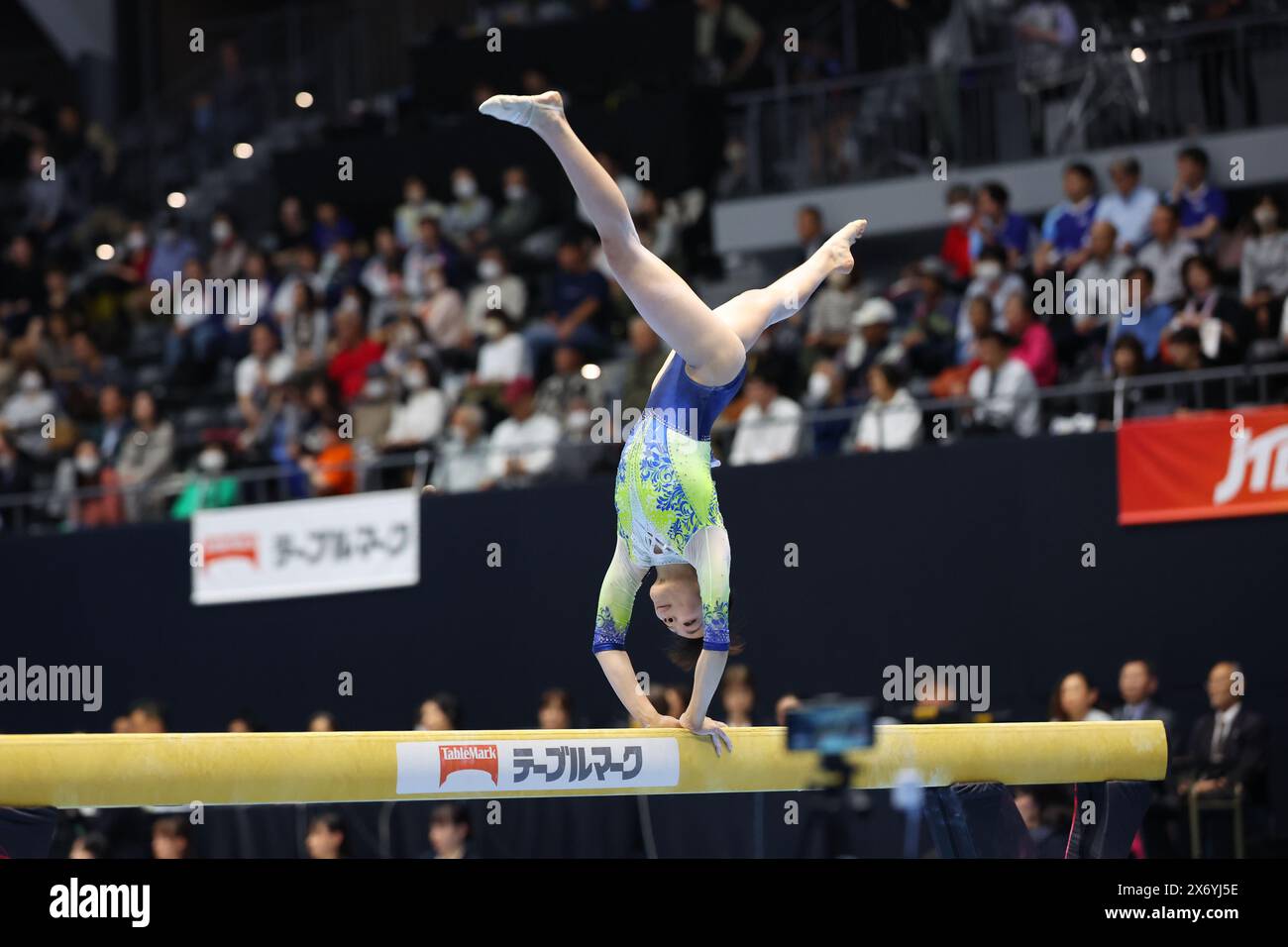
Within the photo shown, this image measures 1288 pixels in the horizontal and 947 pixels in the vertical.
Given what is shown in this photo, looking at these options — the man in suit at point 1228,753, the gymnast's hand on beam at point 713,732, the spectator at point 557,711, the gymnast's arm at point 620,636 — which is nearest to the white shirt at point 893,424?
the man in suit at point 1228,753

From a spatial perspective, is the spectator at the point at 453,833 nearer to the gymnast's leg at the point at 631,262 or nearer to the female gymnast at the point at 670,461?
the female gymnast at the point at 670,461

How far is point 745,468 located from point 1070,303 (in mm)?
2259

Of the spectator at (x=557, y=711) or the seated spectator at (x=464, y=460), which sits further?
the seated spectator at (x=464, y=460)

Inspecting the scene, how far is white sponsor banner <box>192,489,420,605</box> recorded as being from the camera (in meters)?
12.8

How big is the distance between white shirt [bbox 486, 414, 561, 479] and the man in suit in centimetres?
462

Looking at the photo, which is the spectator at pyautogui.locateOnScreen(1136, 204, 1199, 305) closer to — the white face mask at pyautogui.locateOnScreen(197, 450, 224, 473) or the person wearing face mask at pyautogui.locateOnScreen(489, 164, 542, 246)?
the person wearing face mask at pyautogui.locateOnScreen(489, 164, 542, 246)

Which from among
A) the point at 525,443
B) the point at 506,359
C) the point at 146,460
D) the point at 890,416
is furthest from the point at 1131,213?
the point at 146,460

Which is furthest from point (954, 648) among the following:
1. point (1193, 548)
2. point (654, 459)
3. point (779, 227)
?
point (654, 459)

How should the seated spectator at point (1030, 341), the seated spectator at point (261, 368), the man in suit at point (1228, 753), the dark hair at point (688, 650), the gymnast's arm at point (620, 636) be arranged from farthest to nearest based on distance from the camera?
the seated spectator at point (261, 368) → the seated spectator at point (1030, 341) → the man in suit at point (1228, 753) → the dark hair at point (688, 650) → the gymnast's arm at point (620, 636)

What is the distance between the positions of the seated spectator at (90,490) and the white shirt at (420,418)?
2132 mm

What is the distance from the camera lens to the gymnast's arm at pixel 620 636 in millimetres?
6605

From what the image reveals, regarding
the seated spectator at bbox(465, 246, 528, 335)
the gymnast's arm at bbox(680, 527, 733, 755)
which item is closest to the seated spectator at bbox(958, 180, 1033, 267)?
the seated spectator at bbox(465, 246, 528, 335)

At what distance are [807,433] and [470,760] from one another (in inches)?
246

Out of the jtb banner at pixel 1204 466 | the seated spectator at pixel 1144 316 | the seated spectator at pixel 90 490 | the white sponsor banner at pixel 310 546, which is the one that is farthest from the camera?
the seated spectator at pixel 90 490
